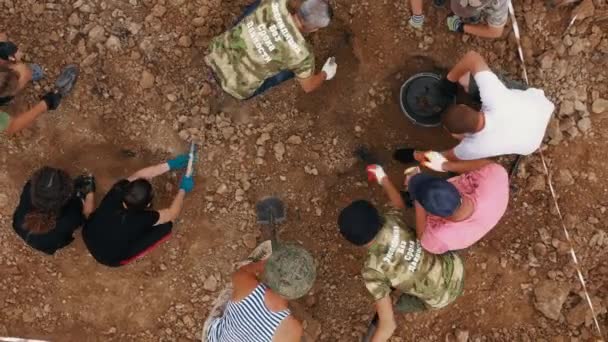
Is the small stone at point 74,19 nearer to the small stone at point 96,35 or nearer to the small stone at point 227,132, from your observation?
the small stone at point 96,35

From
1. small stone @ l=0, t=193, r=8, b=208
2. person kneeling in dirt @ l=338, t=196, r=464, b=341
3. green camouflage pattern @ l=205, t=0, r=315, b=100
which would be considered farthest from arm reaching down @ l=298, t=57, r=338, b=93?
small stone @ l=0, t=193, r=8, b=208

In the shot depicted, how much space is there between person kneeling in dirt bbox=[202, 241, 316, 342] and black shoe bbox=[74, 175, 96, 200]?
152cm

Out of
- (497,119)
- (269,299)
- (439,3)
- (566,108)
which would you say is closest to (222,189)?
(269,299)

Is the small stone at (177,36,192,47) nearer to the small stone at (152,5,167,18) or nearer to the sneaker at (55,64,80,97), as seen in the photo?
the small stone at (152,5,167,18)

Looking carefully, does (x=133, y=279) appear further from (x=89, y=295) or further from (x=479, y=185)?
(x=479, y=185)

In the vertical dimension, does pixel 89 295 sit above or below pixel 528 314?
above

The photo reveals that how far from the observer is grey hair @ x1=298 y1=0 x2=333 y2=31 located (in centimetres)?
399

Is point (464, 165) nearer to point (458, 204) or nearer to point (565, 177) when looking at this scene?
point (458, 204)

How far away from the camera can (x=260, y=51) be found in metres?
4.11

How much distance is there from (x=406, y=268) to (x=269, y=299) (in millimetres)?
987

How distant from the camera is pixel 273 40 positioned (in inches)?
159

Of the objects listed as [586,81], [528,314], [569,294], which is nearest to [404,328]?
[528,314]

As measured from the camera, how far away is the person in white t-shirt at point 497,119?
3.97 metres

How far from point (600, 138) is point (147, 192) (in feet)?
12.3
